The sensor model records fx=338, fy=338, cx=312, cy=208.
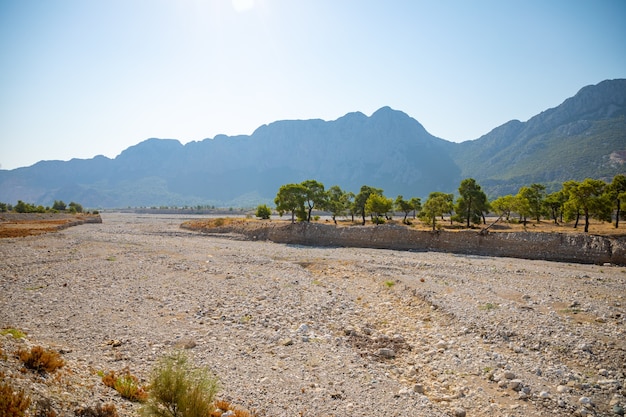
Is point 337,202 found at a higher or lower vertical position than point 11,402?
higher

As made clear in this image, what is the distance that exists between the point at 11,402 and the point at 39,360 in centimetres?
260

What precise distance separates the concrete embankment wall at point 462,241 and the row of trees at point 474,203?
7313 millimetres

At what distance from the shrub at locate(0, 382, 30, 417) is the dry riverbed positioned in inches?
24.8

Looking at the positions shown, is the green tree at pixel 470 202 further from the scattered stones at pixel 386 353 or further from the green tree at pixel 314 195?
Answer: the scattered stones at pixel 386 353

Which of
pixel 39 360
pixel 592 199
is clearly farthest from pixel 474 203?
pixel 39 360

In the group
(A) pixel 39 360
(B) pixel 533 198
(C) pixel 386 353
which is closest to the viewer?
(A) pixel 39 360

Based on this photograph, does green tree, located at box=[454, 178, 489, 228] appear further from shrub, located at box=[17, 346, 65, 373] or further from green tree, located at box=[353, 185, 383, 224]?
shrub, located at box=[17, 346, 65, 373]

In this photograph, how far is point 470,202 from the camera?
2717 inches

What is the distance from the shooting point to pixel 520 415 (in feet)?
33.3

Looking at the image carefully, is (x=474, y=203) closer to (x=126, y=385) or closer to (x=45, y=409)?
(x=126, y=385)

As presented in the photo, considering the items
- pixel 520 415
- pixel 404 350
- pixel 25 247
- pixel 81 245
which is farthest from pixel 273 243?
pixel 520 415

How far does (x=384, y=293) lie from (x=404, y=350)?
9.91m

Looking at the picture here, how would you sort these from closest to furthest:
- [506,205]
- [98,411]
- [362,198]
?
[98,411], [506,205], [362,198]

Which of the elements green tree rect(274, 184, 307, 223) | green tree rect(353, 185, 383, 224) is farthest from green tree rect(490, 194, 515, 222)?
green tree rect(274, 184, 307, 223)
